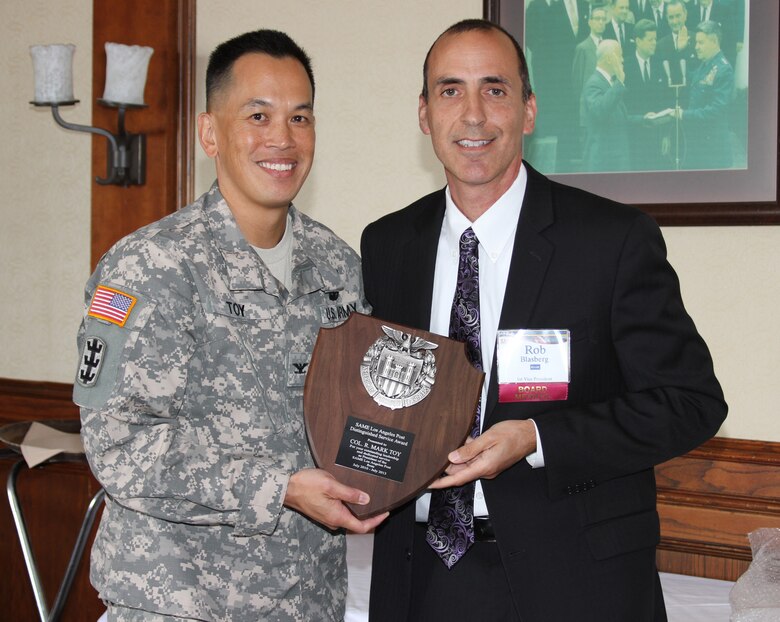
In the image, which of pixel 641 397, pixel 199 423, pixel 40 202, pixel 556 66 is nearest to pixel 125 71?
pixel 40 202

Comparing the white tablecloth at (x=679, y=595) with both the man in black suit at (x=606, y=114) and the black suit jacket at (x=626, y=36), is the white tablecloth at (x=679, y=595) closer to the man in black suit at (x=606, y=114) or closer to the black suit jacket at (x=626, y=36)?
the man in black suit at (x=606, y=114)

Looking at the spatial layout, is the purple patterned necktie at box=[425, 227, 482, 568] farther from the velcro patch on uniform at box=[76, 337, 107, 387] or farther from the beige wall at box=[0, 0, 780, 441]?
the beige wall at box=[0, 0, 780, 441]

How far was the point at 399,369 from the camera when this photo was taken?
5.80 feet

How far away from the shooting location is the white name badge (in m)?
1.81

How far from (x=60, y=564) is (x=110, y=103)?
1.93m

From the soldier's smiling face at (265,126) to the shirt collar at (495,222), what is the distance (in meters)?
0.36

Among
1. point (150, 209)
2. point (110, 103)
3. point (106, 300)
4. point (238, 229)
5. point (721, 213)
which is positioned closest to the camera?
point (106, 300)

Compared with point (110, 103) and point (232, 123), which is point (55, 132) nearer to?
point (110, 103)

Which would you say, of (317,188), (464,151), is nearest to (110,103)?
(317,188)

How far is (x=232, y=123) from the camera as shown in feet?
6.24

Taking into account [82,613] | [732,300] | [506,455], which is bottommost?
[82,613]

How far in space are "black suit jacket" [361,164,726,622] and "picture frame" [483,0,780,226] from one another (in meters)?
0.98

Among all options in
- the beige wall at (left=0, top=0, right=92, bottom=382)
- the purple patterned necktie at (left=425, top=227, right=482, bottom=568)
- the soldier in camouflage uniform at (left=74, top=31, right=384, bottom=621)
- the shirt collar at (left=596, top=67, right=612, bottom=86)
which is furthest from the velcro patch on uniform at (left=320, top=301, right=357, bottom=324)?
the beige wall at (left=0, top=0, right=92, bottom=382)

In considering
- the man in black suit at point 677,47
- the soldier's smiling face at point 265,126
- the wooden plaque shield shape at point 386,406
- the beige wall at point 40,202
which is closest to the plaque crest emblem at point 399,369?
the wooden plaque shield shape at point 386,406
